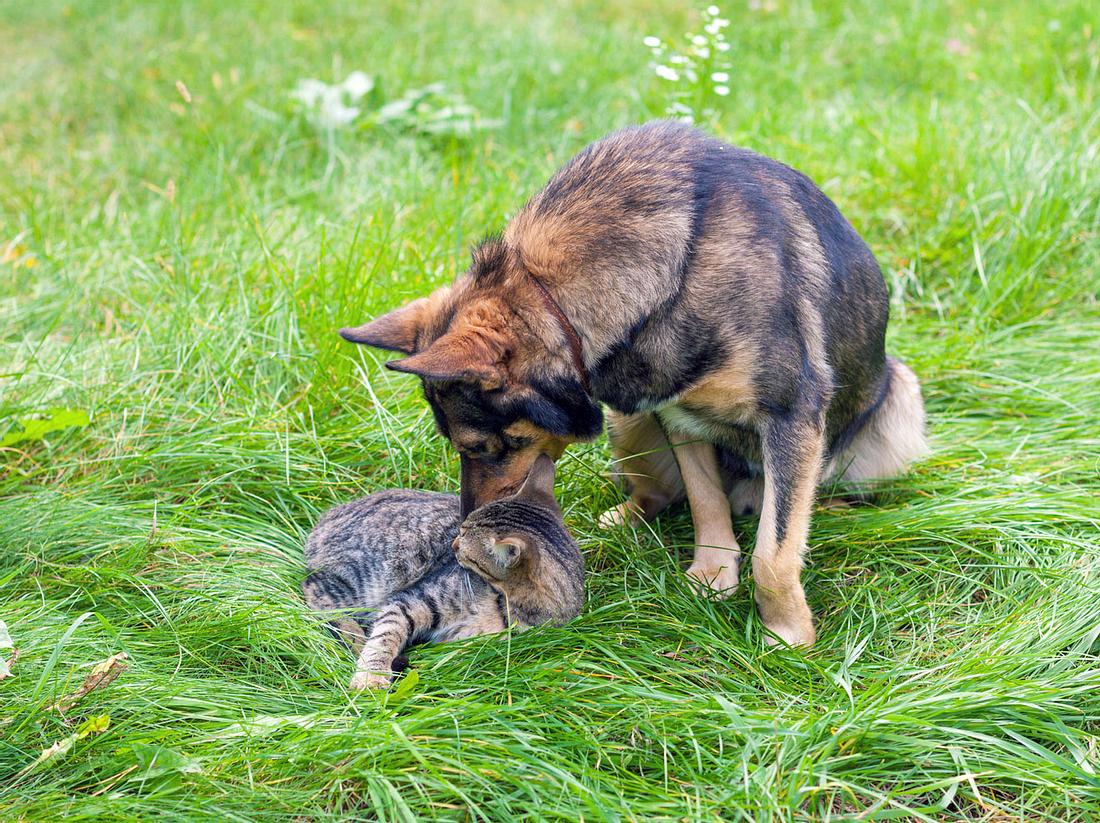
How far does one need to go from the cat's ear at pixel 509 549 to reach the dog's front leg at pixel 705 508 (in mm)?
822

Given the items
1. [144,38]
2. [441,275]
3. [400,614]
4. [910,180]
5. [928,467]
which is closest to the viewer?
[400,614]

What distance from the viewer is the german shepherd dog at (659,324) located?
10.1ft

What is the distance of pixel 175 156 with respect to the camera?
21.0 feet

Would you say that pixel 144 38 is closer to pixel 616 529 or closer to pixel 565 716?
pixel 616 529

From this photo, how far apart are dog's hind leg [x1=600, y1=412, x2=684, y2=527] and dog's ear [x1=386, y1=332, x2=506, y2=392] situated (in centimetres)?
97

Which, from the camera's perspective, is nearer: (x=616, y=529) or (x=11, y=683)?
(x=11, y=683)

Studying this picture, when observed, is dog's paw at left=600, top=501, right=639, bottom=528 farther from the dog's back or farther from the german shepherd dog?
the dog's back

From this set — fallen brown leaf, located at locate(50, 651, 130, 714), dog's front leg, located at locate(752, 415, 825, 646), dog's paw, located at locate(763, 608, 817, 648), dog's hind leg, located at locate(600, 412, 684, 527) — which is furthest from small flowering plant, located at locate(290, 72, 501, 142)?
fallen brown leaf, located at locate(50, 651, 130, 714)

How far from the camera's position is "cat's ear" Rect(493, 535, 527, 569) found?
310 cm

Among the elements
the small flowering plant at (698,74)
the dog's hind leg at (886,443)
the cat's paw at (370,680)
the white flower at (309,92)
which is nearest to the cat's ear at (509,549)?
the cat's paw at (370,680)

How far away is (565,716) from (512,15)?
7.83 meters

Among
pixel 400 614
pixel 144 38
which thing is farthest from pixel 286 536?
pixel 144 38

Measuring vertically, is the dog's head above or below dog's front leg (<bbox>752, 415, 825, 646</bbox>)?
above

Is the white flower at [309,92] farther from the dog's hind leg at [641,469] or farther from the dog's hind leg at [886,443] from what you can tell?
the dog's hind leg at [886,443]
